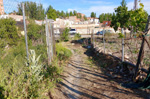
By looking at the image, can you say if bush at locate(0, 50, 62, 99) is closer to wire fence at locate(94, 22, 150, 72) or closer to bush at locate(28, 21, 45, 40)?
wire fence at locate(94, 22, 150, 72)

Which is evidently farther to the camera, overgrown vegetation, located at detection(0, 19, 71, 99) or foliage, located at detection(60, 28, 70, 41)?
foliage, located at detection(60, 28, 70, 41)

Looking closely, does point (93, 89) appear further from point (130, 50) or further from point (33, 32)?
point (33, 32)

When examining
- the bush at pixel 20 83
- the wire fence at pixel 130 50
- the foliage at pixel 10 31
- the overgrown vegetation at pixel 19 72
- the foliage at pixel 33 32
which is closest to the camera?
the bush at pixel 20 83

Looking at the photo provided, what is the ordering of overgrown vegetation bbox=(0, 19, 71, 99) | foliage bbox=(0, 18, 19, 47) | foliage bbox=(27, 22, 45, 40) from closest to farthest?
1. overgrown vegetation bbox=(0, 19, 71, 99)
2. foliage bbox=(0, 18, 19, 47)
3. foliage bbox=(27, 22, 45, 40)

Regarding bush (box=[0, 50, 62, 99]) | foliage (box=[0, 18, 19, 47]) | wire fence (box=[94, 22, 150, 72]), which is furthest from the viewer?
foliage (box=[0, 18, 19, 47])

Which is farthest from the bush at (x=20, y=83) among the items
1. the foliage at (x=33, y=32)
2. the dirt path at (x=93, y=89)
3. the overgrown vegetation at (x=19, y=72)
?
the foliage at (x=33, y=32)

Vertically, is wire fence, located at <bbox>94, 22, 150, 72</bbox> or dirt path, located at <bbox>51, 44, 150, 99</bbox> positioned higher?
wire fence, located at <bbox>94, 22, 150, 72</bbox>

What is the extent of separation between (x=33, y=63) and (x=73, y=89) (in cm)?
154

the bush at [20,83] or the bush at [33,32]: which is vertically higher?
the bush at [33,32]

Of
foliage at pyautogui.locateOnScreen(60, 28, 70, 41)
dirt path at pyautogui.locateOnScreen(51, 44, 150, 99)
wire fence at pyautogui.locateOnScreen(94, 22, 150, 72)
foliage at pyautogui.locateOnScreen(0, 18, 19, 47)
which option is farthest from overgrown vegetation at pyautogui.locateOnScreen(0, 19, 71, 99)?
foliage at pyautogui.locateOnScreen(60, 28, 70, 41)

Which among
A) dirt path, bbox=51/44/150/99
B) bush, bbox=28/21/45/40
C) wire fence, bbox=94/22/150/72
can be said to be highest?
bush, bbox=28/21/45/40

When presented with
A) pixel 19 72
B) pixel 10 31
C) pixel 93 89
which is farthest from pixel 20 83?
pixel 10 31

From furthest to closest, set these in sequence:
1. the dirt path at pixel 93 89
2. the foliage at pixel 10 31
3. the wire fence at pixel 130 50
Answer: the foliage at pixel 10 31, the wire fence at pixel 130 50, the dirt path at pixel 93 89

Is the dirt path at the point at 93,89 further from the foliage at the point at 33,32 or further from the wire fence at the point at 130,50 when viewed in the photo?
the foliage at the point at 33,32
